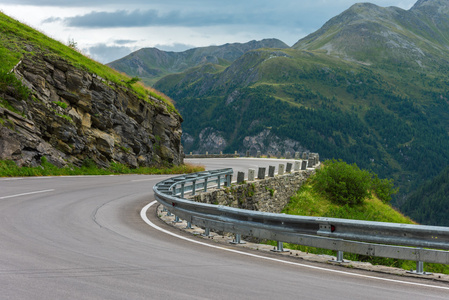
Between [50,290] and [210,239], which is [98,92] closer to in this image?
[210,239]

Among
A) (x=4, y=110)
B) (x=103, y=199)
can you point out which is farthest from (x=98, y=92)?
(x=103, y=199)

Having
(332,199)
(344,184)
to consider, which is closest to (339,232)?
(332,199)

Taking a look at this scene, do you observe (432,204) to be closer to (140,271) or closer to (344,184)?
(344,184)

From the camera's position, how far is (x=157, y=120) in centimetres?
3048

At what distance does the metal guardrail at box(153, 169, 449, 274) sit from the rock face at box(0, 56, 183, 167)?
12.5 meters

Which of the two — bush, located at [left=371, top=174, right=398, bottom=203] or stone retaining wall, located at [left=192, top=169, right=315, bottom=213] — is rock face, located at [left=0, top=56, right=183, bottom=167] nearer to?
stone retaining wall, located at [left=192, top=169, right=315, bottom=213]

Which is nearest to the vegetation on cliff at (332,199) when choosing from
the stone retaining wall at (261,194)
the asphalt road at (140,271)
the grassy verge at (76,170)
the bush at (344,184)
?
the bush at (344,184)

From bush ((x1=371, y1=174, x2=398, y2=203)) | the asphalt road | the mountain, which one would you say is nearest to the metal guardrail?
the asphalt road

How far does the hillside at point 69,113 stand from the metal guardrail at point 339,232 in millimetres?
12878

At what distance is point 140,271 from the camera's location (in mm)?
5945

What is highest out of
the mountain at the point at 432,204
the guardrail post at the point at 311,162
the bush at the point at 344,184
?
the guardrail post at the point at 311,162

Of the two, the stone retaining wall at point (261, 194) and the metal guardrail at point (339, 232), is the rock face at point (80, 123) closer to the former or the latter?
the stone retaining wall at point (261, 194)

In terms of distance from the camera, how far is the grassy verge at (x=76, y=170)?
723 inches

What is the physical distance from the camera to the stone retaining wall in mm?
16319
